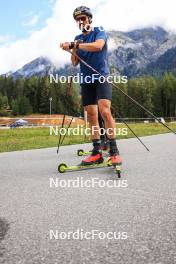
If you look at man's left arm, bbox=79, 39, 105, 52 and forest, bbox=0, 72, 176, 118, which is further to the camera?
forest, bbox=0, 72, 176, 118

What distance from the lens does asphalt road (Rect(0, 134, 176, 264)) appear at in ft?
8.76

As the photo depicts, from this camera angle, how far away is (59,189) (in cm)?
521

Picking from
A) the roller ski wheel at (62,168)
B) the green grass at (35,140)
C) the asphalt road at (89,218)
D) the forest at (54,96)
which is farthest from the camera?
the forest at (54,96)

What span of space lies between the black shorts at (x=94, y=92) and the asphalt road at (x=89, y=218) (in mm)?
1217

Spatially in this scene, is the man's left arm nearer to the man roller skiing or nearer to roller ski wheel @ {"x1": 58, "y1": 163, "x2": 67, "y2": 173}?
the man roller skiing

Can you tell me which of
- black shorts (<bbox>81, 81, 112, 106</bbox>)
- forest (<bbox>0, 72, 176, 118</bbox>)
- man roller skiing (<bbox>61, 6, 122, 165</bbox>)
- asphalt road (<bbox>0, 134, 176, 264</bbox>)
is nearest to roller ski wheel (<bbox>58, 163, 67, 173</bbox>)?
asphalt road (<bbox>0, 134, 176, 264</bbox>)

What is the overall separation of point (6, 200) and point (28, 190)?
2.04ft

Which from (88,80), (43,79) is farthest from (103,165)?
(43,79)

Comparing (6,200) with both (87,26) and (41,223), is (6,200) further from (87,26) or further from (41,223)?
(87,26)

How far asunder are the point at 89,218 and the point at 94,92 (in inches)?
148

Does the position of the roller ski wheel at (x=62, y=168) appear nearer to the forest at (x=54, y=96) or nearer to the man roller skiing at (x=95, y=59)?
the man roller skiing at (x=95, y=59)

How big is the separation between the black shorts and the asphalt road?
1.22 m

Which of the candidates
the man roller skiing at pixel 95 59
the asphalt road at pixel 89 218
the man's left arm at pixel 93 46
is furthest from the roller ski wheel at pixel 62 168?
the man's left arm at pixel 93 46

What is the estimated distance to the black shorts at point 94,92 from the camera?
670cm
